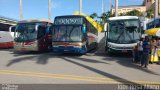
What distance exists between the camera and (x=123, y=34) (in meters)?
24.6

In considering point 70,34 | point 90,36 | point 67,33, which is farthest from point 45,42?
point 70,34

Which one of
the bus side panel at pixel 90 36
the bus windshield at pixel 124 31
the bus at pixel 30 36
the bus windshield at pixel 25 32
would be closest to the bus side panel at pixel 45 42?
the bus at pixel 30 36

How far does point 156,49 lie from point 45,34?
1200 centimetres

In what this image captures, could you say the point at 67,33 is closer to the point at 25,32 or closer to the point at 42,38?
the point at 42,38

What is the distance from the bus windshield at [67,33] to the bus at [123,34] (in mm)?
2543

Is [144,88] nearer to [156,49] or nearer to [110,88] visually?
[110,88]

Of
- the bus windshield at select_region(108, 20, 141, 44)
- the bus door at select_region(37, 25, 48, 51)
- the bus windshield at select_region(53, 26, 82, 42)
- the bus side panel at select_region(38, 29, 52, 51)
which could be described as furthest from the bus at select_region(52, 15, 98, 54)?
the bus side panel at select_region(38, 29, 52, 51)

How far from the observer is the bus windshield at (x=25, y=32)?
2714cm

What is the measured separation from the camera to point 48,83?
11.6 meters

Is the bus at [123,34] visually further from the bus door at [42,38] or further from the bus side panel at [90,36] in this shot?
the bus door at [42,38]

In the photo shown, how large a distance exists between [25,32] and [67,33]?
190 inches

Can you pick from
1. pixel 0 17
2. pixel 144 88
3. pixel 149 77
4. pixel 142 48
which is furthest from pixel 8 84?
pixel 0 17

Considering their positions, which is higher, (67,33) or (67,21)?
(67,21)

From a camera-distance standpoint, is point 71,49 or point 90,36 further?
point 90,36
